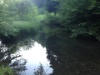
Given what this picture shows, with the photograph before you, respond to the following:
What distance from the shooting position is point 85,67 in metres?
14.4

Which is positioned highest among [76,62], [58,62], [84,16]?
[84,16]

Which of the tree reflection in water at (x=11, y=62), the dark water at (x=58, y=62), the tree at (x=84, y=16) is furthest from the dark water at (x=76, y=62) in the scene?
the tree at (x=84, y=16)

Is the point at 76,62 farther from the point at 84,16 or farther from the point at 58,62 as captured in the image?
the point at 84,16

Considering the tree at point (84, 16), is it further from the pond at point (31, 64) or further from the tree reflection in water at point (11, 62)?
the tree reflection in water at point (11, 62)

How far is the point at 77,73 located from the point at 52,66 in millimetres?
2501

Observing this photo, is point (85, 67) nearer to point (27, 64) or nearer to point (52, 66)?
point (52, 66)

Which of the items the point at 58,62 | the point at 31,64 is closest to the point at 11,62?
the point at 31,64

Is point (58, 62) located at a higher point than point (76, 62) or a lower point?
lower

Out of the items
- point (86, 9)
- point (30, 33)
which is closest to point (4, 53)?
point (86, 9)

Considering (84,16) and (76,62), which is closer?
(76,62)

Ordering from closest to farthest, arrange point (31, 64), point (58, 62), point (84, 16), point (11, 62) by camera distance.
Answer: point (31, 64), point (58, 62), point (11, 62), point (84, 16)

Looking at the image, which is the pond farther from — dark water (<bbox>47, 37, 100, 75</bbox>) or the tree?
the tree

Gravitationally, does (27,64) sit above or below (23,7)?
above

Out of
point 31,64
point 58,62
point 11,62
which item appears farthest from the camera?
point 11,62
